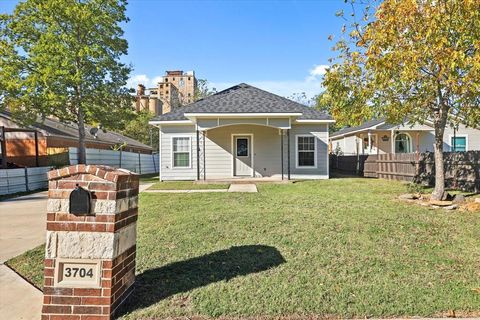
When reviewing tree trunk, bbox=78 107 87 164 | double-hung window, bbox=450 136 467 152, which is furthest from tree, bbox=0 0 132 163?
double-hung window, bbox=450 136 467 152

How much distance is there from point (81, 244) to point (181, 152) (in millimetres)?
13198

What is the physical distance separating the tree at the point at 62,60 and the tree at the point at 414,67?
14.8 metres

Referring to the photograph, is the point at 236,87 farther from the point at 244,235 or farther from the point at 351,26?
the point at 244,235

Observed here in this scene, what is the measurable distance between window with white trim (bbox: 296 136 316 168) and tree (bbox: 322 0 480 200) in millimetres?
6597

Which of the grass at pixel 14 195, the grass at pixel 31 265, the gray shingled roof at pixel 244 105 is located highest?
the gray shingled roof at pixel 244 105

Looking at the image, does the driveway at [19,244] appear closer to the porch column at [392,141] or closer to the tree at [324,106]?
the tree at [324,106]

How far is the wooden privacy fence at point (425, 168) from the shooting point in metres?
10.4

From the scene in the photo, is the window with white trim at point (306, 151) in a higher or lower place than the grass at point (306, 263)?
higher

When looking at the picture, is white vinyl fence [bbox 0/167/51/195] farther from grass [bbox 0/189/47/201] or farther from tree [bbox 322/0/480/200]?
tree [bbox 322/0/480/200]

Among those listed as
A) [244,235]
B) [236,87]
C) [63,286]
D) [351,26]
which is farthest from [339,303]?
[236,87]

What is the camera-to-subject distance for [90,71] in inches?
755

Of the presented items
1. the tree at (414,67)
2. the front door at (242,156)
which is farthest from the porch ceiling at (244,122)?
the tree at (414,67)

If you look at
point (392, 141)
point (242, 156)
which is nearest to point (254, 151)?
point (242, 156)

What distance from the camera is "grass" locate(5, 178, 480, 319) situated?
3332 mm
